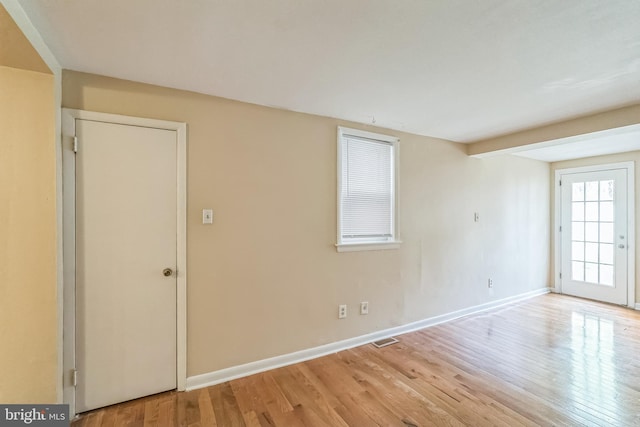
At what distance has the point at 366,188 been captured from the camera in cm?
307

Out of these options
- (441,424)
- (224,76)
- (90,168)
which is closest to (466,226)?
(441,424)

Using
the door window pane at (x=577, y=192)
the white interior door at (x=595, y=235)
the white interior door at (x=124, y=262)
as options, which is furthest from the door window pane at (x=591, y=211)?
the white interior door at (x=124, y=262)

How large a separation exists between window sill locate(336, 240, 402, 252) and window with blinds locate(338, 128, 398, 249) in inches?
0.9

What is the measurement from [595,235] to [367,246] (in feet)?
13.9

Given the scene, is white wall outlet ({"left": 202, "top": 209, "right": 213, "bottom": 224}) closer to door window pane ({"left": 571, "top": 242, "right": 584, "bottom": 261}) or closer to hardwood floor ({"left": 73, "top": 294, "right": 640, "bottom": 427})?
hardwood floor ({"left": 73, "top": 294, "right": 640, "bottom": 427})

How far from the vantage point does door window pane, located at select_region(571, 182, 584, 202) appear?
465 cm

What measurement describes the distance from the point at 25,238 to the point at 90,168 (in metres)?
0.56

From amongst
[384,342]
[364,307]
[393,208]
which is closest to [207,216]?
[364,307]

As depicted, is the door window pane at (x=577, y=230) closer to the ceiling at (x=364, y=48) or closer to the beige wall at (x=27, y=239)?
the ceiling at (x=364, y=48)

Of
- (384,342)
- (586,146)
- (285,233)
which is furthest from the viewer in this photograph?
(586,146)

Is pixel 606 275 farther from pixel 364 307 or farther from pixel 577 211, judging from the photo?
pixel 364 307

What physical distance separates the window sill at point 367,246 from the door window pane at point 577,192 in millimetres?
3817

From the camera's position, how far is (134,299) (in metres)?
2.03

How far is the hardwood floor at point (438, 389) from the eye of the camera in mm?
1859
